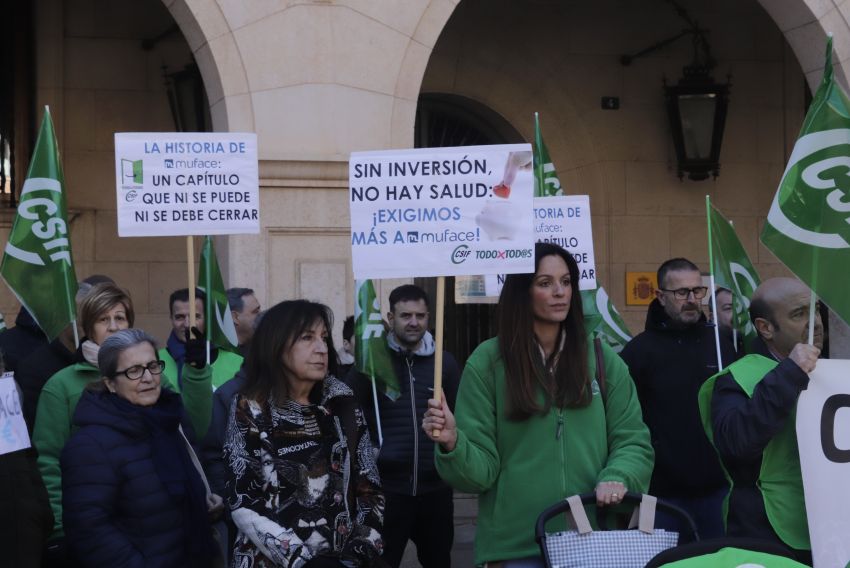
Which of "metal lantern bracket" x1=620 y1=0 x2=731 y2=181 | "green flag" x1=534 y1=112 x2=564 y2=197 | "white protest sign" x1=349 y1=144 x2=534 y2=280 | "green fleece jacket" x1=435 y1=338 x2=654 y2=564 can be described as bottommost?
"green fleece jacket" x1=435 y1=338 x2=654 y2=564

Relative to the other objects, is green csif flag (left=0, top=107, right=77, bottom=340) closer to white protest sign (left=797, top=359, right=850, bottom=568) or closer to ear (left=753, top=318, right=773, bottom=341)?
ear (left=753, top=318, right=773, bottom=341)

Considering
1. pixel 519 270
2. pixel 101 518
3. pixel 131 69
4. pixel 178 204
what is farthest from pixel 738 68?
pixel 101 518

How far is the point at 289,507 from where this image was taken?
4.70 metres

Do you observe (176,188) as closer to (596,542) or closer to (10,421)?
(10,421)

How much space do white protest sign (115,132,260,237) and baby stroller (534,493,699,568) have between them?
8.79 feet

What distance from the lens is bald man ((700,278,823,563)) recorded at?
15.4 feet

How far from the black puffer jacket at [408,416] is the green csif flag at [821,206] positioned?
8.03 feet

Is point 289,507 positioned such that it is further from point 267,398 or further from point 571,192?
point 571,192

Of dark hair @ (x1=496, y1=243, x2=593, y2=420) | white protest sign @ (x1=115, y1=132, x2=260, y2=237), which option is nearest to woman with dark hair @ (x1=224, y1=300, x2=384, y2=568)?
dark hair @ (x1=496, y1=243, x2=593, y2=420)

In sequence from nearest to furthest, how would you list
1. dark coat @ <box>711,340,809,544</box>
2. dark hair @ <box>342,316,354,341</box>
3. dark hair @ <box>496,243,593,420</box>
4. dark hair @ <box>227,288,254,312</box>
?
dark coat @ <box>711,340,809,544</box>
dark hair @ <box>496,243,593,420</box>
dark hair @ <box>227,288,254,312</box>
dark hair @ <box>342,316,354,341</box>

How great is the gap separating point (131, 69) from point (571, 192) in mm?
3884

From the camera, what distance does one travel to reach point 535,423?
4.81m

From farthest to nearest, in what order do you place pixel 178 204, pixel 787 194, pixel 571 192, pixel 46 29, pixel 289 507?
1. pixel 571 192
2. pixel 46 29
3. pixel 178 204
4. pixel 787 194
5. pixel 289 507

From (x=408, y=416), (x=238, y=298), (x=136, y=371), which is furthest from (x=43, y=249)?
(x=408, y=416)
